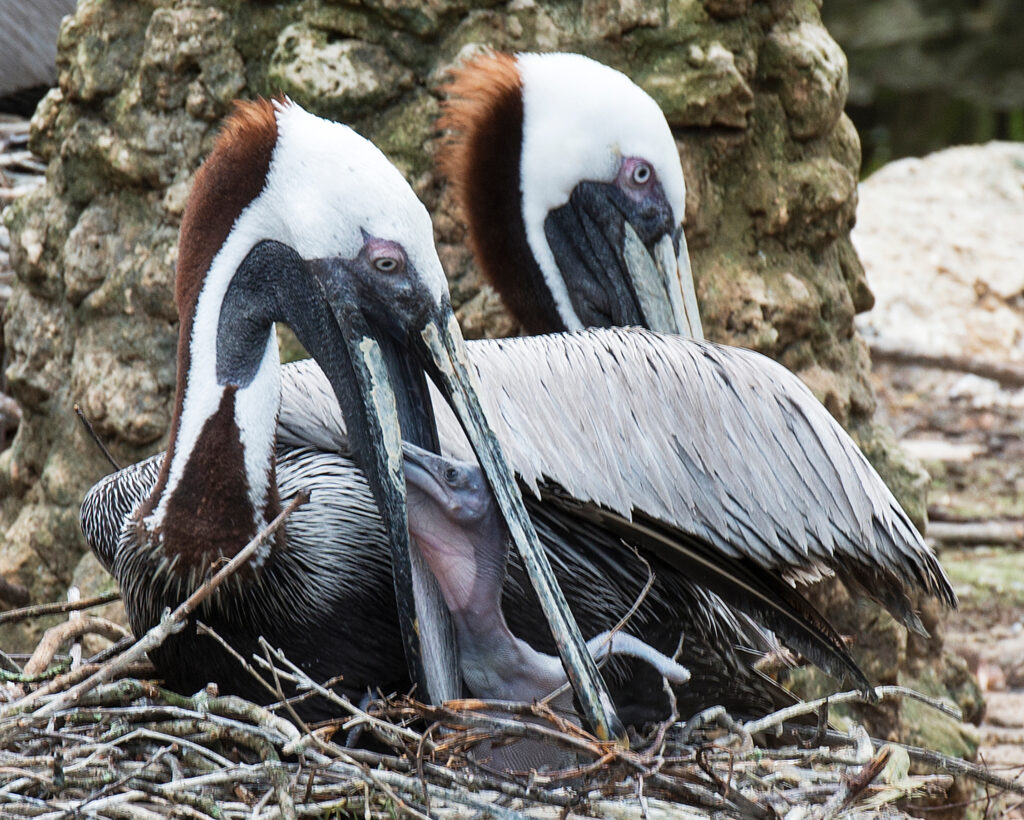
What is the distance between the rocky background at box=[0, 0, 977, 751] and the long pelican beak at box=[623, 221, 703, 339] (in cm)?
38

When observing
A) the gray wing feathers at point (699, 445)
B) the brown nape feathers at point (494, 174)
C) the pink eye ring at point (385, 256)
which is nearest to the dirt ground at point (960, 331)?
the brown nape feathers at point (494, 174)

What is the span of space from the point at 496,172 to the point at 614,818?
184 cm

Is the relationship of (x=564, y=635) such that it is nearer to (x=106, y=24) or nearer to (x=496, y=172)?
(x=496, y=172)

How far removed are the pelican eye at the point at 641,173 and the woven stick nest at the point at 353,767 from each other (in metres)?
1.47

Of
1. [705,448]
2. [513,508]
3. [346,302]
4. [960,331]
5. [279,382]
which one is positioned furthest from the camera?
[960,331]

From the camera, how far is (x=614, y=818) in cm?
224

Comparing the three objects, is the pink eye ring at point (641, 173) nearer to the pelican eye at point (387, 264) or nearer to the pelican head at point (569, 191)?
the pelican head at point (569, 191)

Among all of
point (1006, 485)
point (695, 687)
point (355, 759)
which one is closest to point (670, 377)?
point (695, 687)

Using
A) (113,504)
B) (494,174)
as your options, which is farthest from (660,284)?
(113,504)

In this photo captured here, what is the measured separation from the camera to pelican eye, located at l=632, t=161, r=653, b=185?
3496 mm

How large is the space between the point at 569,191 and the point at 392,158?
0.56 meters

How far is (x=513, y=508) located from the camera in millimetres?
2408

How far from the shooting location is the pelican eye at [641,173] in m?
3.50

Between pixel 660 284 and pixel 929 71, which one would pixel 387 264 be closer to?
pixel 660 284
